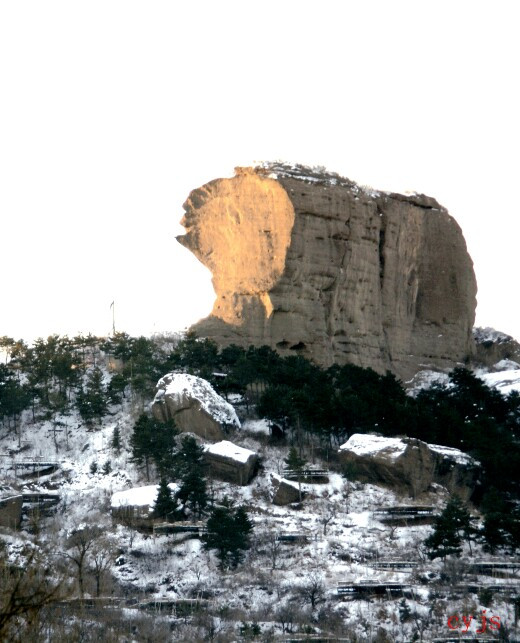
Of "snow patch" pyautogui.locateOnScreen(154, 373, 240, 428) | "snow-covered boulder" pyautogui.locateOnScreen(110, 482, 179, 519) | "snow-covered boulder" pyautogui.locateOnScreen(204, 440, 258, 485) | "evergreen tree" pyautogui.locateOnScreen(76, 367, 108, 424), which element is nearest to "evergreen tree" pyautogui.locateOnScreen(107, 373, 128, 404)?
"evergreen tree" pyautogui.locateOnScreen(76, 367, 108, 424)

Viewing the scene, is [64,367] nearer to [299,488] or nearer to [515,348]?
[299,488]

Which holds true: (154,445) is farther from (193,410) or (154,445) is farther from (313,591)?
(313,591)

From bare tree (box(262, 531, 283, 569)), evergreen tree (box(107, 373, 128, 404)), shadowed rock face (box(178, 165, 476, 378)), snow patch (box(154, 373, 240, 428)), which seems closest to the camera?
bare tree (box(262, 531, 283, 569))

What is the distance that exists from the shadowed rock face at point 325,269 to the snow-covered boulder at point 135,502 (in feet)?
60.3

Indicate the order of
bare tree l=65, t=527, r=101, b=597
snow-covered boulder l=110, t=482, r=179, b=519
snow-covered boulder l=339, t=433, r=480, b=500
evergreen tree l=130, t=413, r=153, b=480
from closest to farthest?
bare tree l=65, t=527, r=101, b=597 < snow-covered boulder l=110, t=482, r=179, b=519 < snow-covered boulder l=339, t=433, r=480, b=500 < evergreen tree l=130, t=413, r=153, b=480

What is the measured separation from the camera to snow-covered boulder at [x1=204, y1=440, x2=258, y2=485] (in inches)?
1601

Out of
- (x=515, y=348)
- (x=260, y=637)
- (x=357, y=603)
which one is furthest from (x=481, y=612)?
(x=515, y=348)

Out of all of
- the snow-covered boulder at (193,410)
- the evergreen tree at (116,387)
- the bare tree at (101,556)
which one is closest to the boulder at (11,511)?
the bare tree at (101,556)

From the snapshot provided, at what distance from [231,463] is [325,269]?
1845 centimetres

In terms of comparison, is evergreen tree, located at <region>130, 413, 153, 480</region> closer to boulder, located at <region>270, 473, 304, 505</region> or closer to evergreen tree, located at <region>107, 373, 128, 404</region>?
boulder, located at <region>270, 473, 304, 505</region>

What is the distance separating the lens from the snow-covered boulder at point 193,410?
44.7 metres

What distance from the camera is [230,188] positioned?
58906 mm

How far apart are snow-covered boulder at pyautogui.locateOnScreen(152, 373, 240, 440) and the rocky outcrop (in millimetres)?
24917

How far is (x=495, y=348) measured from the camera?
67.2m
